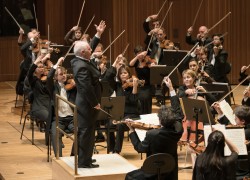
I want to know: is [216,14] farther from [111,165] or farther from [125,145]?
[111,165]

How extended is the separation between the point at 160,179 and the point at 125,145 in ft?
10.9

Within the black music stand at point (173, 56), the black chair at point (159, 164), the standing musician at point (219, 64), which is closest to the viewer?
the black chair at point (159, 164)

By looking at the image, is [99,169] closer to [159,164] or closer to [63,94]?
[159,164]

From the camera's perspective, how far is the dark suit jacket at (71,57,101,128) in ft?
22.8

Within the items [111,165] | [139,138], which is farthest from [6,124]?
[139,138]

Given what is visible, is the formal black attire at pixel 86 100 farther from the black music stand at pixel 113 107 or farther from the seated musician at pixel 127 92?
the seated musician at pixel 127 92

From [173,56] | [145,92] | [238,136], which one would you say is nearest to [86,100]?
[238,136]

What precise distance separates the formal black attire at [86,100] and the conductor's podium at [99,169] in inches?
7.7

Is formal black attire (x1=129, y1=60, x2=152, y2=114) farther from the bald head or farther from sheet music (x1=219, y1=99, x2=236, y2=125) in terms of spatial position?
the bald head

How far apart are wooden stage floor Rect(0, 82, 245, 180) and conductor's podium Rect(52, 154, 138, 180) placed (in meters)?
0.55

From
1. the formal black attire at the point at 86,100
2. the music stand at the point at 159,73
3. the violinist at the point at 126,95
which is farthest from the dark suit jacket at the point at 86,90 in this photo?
the music stand at the point at 159,73

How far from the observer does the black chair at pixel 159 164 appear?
619 centimetres

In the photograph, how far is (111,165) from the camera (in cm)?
740

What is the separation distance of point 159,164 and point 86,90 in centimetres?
124
